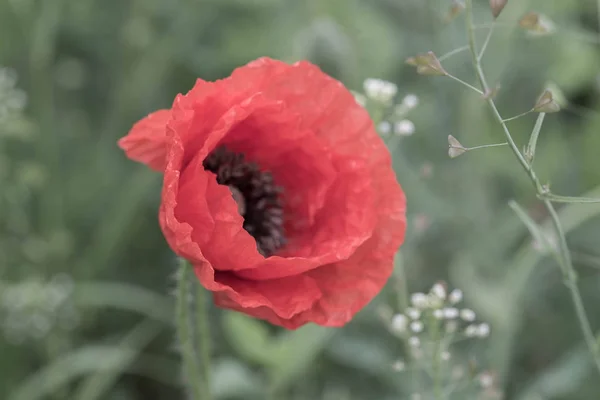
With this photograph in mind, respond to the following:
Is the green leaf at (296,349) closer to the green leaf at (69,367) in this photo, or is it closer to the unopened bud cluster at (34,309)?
the green leaf at (69,367)

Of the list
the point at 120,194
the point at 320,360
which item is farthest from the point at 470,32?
the point at 120,194

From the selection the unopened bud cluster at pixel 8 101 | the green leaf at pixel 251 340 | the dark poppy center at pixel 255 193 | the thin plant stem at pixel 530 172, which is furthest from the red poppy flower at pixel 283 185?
the unopened bud cluster at pixel 8 101

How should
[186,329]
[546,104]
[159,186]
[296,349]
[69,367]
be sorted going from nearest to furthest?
1. [546,104]
2. [186,329]
3. [296,349]
4. [69,367]
5. [159,186]

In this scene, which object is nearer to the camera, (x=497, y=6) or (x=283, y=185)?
(x=497, y=6)

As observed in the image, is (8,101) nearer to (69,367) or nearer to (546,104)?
(69,367)

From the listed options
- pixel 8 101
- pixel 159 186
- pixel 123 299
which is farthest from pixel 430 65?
pixel 159 186

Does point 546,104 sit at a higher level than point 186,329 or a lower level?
higher

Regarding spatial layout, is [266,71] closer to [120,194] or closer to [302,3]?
[120,194]
